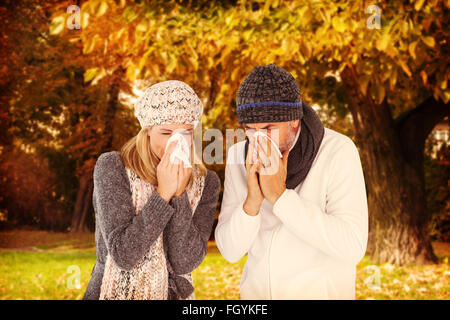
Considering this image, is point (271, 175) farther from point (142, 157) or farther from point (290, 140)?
point (142, 157)

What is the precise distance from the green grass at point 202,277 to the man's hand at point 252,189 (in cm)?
346

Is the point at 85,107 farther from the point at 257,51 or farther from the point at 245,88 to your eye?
the point at 245,88

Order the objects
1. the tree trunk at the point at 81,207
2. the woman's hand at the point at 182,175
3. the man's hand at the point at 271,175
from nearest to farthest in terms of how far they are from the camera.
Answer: the man's hand at the point at 271,175, the woman's hand at the point at 182,175, the tree trunk at the point at 81,207

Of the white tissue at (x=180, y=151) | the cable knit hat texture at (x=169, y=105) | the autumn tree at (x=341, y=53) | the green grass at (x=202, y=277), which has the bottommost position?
the green grass at (x=202, y=277)

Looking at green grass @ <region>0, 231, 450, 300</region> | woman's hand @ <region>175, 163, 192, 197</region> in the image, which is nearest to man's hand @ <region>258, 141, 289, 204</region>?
woman's hand @ <region>175, 163, 192, 197</region>

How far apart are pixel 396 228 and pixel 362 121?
1.83m

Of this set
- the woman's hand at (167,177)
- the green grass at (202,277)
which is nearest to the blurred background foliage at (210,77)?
the green grass at (202,277)

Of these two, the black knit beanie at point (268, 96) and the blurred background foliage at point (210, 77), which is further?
the blurred background foliage at point (210, 77)

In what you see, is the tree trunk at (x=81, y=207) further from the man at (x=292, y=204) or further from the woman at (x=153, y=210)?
the man at (x=292, y=204)

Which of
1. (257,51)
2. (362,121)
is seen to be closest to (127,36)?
(257,51)

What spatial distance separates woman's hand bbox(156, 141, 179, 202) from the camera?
2137 millimetres

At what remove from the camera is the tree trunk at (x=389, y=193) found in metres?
7.54

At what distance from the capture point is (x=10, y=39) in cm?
1054

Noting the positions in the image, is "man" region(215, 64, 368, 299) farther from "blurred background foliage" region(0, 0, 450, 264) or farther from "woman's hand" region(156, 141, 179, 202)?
"blurred background foliage" region(0, 0, 450, 264)
